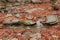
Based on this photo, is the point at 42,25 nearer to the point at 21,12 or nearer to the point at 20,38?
the point at 20,38

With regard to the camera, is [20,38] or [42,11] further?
[42,11]

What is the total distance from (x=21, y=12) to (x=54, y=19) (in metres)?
1.75

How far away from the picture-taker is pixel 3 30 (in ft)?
18.5

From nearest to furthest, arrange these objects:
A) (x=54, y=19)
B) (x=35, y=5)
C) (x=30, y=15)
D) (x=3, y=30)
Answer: (x=3, y=30), (x=54, y=19), (x=30, y=15), (x=35, y=5)

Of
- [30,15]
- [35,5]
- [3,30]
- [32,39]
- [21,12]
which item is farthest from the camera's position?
[35,5]

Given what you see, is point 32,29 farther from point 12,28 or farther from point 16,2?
point 16,2

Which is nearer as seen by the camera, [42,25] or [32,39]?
[32,39]

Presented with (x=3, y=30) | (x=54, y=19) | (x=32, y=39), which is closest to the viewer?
(x=32, y=39)

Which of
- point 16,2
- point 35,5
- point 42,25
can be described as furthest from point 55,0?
point 42,25

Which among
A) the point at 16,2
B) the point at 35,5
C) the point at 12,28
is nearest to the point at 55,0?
the point at 35,5

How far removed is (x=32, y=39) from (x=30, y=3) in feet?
12.8

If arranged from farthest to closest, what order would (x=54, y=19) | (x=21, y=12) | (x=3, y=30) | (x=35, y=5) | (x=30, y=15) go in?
(x=35, y=5) → (x=21, y=12) → (x=30, y=15) → (x=54, y=19) → (x=3, y=30)

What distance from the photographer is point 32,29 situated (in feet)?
18.5

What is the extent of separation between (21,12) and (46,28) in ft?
6.45
